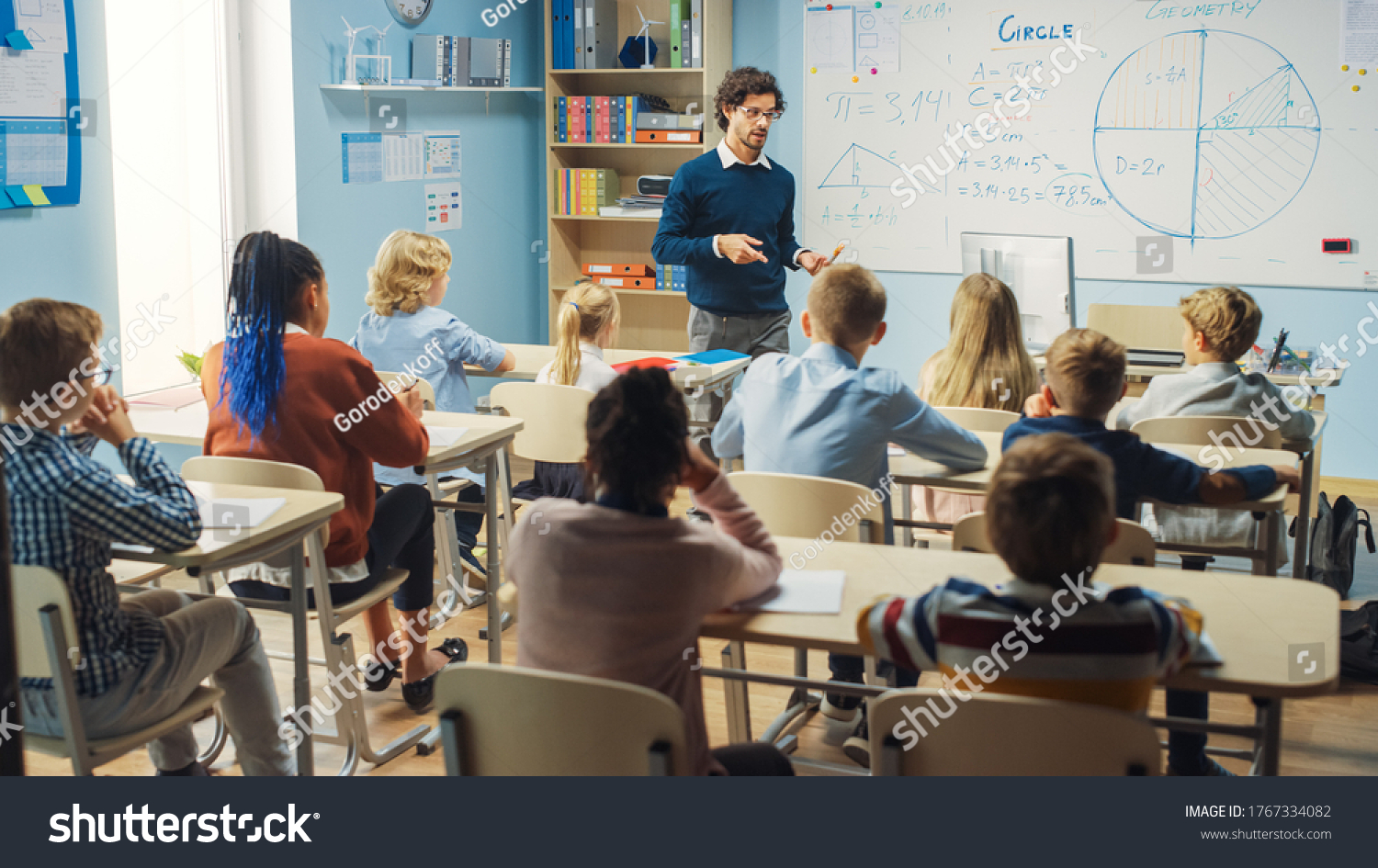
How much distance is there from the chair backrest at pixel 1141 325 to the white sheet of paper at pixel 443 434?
278 cm

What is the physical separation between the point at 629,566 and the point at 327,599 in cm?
117

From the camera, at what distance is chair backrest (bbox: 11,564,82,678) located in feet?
6.02

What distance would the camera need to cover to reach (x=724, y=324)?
481 cm

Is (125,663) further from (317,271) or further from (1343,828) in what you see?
(1343,828)

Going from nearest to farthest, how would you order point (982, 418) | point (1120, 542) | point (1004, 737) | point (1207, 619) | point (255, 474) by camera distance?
point (1004, 737), point (1207, 619), point (1120, 542), point (255, 474), point (982, 418)

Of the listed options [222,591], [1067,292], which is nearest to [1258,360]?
[1067,292]

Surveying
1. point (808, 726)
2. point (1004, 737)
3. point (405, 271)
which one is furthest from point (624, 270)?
point (1004, 737)

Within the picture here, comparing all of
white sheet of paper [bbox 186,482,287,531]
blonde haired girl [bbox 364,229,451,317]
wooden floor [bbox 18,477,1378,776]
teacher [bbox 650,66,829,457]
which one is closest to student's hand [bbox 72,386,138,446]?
white sheet of paper [bbox 186,482,287,531]

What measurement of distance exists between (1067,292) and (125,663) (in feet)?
9.74

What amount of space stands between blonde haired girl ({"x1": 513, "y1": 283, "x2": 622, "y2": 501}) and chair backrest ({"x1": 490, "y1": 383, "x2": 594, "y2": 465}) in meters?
0.06

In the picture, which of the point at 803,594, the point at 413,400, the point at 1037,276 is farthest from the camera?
the point at 1037,276

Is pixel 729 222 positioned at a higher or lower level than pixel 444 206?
lower

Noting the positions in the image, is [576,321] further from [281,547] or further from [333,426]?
[281,547]

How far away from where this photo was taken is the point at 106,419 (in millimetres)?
2080
